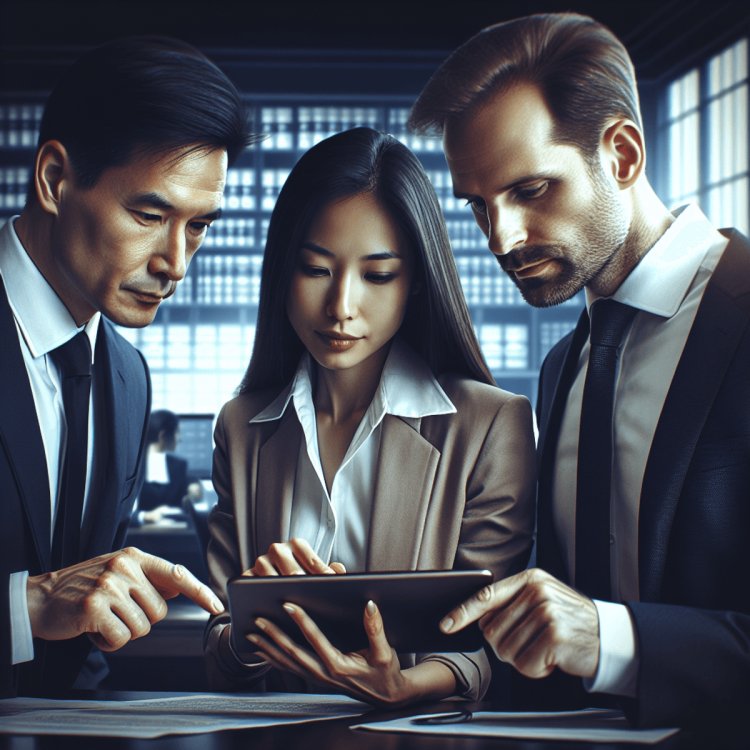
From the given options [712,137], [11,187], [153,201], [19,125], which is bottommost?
[153,201]

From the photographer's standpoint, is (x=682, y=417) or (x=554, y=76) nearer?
(x=682, y=417)

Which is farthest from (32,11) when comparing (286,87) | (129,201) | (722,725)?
(722,725)

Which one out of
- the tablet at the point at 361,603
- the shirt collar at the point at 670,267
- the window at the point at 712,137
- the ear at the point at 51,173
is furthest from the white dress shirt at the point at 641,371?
the window at the point at 712,137

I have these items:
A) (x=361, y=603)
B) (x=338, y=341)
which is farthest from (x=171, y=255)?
(x=361, y=603)

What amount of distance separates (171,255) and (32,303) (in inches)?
12.4

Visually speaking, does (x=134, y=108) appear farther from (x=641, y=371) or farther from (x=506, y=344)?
(x=506, y=344)

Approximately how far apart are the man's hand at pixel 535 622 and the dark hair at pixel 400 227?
610 millimetres

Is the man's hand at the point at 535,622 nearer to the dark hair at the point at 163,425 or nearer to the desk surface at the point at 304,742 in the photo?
the desk surface at the point at 304,742

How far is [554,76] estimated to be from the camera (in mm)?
A: 1724

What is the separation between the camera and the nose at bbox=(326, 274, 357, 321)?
170 cm

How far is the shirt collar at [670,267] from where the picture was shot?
163 cm

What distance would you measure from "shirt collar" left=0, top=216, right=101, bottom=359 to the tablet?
82 centimetres

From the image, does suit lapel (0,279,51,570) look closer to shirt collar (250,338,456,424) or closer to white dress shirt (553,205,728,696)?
shirt collar (250,338,456,424)

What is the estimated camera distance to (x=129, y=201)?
1.87 m
